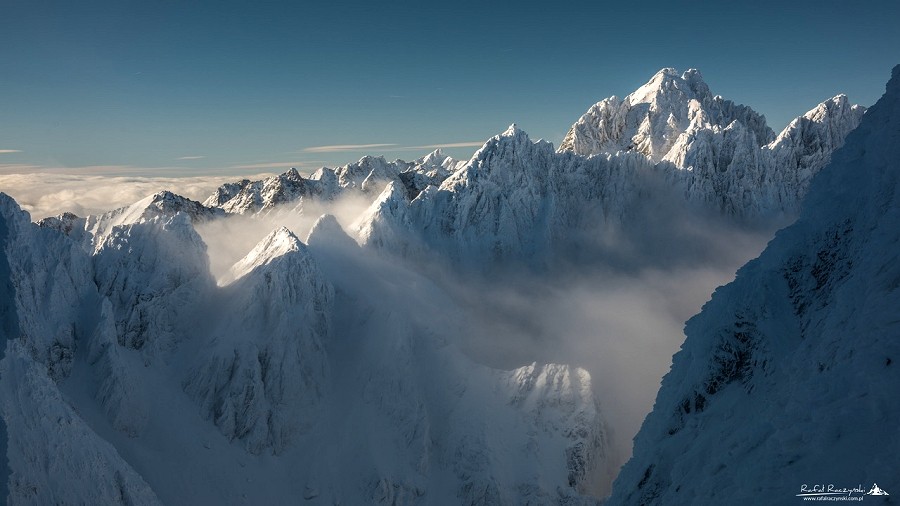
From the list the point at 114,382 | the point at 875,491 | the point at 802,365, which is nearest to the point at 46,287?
the point at 114,382

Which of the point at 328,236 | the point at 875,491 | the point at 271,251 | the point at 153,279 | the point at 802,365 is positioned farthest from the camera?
the point at 328,236

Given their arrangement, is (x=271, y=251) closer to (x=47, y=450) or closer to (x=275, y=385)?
(x=275, y=385)

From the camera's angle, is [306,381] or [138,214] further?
[138,214]

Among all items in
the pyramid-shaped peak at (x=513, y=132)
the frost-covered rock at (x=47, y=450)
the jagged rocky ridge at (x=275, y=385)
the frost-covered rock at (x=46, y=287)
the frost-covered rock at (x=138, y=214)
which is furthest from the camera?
the pyramid-shaped peak at (x=513, y=132)

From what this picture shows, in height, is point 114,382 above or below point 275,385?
above

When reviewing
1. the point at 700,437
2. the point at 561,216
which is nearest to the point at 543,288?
the point at 561,216

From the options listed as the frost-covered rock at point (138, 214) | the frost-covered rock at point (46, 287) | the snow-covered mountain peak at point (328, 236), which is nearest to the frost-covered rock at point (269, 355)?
the frost-covered rock at point (46, 287)

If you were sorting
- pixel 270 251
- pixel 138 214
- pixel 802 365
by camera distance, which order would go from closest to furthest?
1. pixel 802 365
2. pixel 270 251
3. pixel 138 214

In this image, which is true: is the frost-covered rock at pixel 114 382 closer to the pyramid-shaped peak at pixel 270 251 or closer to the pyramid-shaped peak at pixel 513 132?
the pyramid-shaped peak at pixel 270 251

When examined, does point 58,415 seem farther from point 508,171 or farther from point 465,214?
point 508,171
